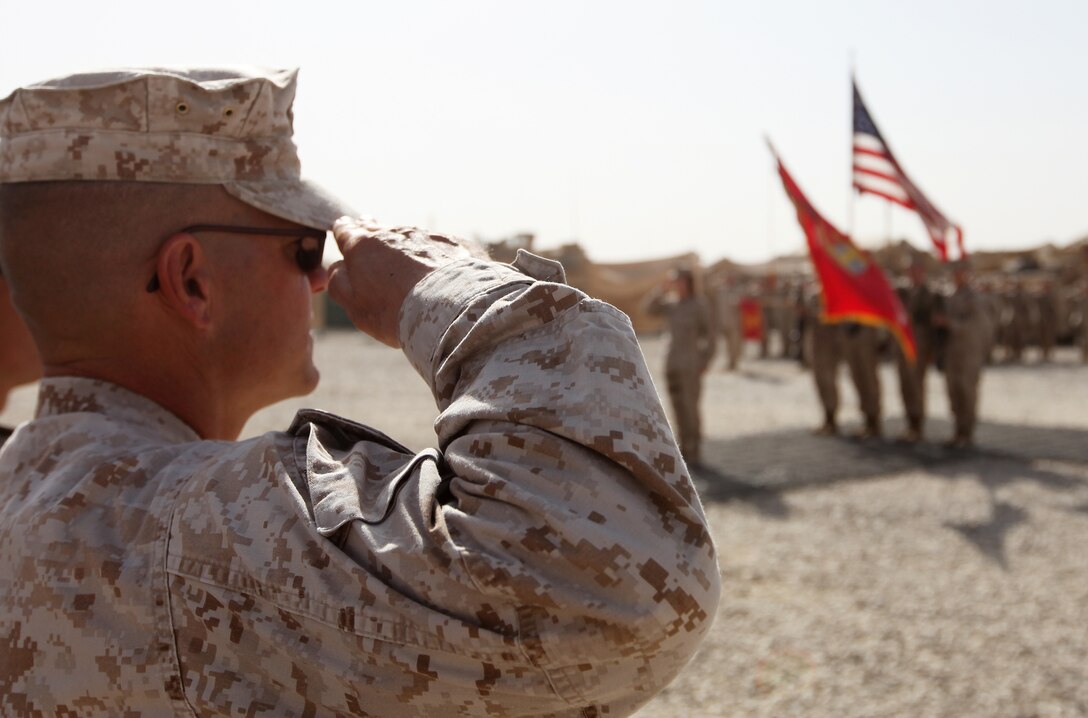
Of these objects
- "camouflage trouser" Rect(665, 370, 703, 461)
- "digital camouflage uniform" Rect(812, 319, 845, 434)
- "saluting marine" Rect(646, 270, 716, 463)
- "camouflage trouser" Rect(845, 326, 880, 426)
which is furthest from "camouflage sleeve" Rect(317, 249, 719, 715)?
"digital camouflage uniform" Rect(812, 319, 845, 434)

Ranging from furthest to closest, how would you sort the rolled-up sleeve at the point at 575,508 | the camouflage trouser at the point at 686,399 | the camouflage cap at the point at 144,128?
the camouflage trouser at the point at 686,399 → the camouflage cap at the point at 144,128 → the rolled-up sleeve at the point at 575,508

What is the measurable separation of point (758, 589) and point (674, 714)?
184 cm

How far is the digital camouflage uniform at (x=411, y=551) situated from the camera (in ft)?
3.06

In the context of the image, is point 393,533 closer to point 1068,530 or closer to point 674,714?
point 674,714

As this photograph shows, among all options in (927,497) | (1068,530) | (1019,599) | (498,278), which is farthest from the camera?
(927,497)

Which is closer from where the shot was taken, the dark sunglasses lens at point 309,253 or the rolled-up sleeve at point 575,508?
the rolled-up sleeve at point 575,508

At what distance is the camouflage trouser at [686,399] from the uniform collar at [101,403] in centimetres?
903

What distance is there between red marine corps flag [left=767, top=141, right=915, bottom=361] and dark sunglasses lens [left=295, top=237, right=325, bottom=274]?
9.05 meters

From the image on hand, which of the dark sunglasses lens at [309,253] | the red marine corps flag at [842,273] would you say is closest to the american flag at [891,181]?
the red marine corps flag at [842,273]

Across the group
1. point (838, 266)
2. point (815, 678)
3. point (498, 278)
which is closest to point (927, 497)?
point (838, 266)

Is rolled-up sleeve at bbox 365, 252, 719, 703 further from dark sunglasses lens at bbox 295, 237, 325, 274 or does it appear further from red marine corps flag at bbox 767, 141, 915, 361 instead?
red marine corps flag at bbox 767, 141, 915, 361

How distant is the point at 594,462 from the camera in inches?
37.1

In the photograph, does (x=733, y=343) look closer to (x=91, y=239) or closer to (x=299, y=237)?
(x=299, y=237)

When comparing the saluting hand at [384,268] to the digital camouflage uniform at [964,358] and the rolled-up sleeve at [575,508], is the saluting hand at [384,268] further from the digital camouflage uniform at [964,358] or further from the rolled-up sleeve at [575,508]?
the digital camouflage uniform at [964,358]
